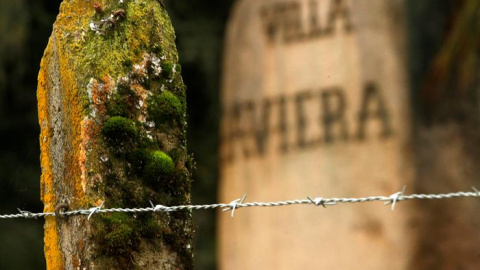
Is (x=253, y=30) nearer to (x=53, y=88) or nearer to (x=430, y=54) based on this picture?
(x=430, y=54)

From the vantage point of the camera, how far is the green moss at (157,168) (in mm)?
2445

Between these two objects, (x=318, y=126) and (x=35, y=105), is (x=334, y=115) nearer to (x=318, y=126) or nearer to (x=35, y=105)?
(x=318, y=126)

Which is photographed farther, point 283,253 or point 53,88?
point 283,253

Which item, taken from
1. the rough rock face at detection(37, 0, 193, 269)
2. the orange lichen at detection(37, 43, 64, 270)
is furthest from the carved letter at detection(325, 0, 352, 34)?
the orange lichen at detection(37, 43, 64, 270)

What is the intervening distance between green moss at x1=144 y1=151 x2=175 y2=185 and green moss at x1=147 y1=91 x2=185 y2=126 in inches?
3.5

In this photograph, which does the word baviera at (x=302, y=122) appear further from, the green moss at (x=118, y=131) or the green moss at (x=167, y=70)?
the green moss at (x=118, y=131)

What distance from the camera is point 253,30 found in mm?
5598

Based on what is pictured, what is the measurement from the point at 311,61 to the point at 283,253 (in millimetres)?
992

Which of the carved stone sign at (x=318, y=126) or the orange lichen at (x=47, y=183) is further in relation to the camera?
the carved stone sign at (x=318, y=126)

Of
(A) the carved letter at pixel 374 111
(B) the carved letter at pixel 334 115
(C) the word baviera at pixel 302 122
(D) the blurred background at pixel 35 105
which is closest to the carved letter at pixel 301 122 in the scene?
(C) the word baviera at pixel 302 122

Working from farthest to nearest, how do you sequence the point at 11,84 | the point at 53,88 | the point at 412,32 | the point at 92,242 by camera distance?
1. the point at 11,84
2. the point at 412,32
3. the point at 53,88
4. the point at 92,242

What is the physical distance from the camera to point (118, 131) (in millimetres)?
2441

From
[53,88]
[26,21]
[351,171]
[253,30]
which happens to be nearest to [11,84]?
[26,21]

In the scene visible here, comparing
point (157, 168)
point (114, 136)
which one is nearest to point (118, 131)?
point (114, 136)
